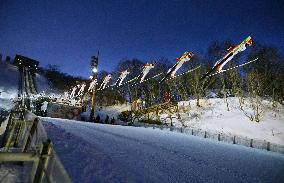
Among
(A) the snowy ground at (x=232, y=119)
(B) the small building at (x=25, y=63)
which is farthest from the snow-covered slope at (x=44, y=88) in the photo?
(A) the snowy ground at (x=232, y=119)

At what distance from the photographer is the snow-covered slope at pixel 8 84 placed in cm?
5275

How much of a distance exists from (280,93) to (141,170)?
45.0 m

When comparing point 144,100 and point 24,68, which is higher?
point 24,68

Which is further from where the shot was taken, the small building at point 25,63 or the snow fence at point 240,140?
the small building at point 25,63

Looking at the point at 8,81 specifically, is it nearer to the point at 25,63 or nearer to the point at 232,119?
the point at 25,63

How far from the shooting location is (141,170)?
27.9 feet

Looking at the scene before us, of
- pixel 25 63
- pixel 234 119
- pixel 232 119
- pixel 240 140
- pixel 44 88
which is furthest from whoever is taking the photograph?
pixel 25 63

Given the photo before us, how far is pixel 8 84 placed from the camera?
6825 cm

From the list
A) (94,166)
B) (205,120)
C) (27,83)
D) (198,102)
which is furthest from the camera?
(27,83)

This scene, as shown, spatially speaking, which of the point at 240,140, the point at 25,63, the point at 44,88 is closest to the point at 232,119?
the point at 240,140

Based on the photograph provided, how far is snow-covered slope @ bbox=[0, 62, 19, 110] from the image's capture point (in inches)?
2077

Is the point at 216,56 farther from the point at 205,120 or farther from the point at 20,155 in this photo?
the point at 20,155

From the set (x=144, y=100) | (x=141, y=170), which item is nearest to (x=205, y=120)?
(x=144, y=100)

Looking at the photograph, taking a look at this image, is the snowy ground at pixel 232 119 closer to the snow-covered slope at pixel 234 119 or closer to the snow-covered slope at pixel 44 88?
the snow-covered slope at pixel 234 119
